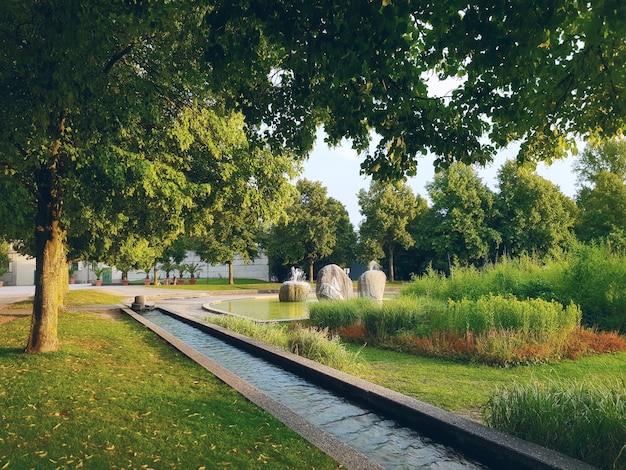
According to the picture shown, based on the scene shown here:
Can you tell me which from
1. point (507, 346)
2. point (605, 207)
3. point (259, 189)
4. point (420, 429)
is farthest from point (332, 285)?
point (605, 207)

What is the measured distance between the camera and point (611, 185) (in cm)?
4359

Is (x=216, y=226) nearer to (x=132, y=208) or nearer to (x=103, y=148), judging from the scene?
(x=132, y=208)

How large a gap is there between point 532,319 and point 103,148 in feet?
31.7

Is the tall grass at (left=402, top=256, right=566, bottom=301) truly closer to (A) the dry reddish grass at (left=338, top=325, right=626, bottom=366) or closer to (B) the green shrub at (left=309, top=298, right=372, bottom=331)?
(A) the dry reddish grass at (left=338, top=325, right=626, bottom=366)

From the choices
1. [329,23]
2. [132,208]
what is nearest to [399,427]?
[329,23]

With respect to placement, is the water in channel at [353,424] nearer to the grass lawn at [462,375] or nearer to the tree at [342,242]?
the grass lawn at [462,375]

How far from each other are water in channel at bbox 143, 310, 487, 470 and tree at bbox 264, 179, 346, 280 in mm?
44823

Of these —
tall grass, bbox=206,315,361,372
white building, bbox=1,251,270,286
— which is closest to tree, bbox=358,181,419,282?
white building, bbox=1,251,270,286

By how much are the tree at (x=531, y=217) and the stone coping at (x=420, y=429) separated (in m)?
44.9

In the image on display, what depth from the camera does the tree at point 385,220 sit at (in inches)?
2140

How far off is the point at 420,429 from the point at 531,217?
47537 millimetres

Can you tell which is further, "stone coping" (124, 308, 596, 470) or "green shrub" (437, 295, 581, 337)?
"green shrub" (437, 295, 581, 337)

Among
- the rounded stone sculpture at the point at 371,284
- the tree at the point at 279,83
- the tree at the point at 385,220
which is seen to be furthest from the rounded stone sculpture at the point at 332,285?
the tree at the point at 385,220

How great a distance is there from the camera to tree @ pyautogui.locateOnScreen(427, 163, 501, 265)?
4875 cm
